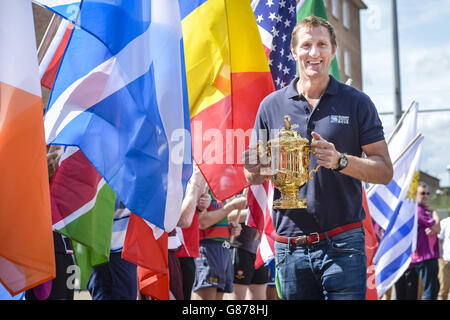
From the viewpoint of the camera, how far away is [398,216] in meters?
7.97

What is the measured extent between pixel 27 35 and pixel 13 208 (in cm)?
94

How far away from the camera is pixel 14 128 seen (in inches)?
132

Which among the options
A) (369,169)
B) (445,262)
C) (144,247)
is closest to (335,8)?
(445,262)

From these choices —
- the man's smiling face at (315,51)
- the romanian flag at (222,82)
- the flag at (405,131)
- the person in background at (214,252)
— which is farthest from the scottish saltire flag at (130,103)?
the flag at (405,131)

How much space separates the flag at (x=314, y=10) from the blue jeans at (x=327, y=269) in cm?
355

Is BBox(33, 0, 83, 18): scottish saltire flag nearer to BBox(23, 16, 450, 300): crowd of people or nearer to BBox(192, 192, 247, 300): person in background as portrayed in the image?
BBox(23, 16, 450, 300): crowd of people

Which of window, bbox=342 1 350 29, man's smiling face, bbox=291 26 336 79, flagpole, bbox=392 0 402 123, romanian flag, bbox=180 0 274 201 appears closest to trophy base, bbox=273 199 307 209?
man's smiling face, bbox=291 26 336 79

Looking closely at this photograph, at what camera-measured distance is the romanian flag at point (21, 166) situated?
3.29 m

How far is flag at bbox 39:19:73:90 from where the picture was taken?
17.8ft

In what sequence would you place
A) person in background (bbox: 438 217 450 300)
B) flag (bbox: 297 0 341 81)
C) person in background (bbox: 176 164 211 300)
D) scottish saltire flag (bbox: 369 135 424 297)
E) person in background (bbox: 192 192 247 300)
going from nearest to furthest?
1. person in background (bbox: 176 164 211 300)
2. person in background (bbox: 192 192 247 300)
3. flag (bbox: 297 0 341 81)
4. scottish saltire flag (bbox: 369 135 424 297)
5. person in background (bbox: 438 217 450 300)

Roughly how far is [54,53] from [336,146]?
9.52ft

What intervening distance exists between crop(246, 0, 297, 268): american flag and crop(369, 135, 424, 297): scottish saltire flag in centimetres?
243

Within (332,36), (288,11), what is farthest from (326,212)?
(288,11)
